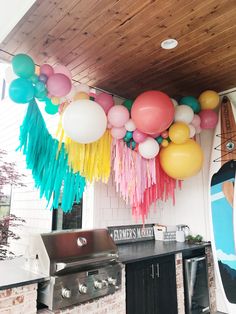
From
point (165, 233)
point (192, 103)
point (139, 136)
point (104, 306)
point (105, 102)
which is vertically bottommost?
point (104, 306)

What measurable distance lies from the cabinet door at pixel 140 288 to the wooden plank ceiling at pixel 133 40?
7.00ft

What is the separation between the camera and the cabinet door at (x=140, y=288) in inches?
94.1

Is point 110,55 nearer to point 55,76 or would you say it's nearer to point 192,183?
point 55,76

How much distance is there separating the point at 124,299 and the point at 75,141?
1.56m

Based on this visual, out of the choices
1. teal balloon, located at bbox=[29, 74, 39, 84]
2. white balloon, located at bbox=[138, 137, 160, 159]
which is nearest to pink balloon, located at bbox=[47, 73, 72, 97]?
teal balloon, located at bbox=[29, 74, 39, 84]

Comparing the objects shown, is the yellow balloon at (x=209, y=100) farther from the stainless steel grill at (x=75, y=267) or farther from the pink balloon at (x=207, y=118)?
the stainless steel grill at (x=75, y=267)

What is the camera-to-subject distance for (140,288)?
2.48 meters

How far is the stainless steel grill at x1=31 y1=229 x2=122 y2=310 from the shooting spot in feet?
6.18

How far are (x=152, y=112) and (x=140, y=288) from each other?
1740 mm

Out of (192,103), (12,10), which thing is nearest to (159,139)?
(192,103)

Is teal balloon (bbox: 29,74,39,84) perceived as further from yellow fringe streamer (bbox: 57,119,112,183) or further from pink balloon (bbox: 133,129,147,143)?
pink balloon (bbox: 133,129,147,143)

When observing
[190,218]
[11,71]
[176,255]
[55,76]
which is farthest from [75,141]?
[190,218]

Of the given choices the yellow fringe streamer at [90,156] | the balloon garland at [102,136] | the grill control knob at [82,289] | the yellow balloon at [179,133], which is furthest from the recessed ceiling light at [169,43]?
the grill control knob at [82,289]

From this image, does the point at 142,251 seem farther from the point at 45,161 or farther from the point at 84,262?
the point at 45,161
